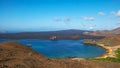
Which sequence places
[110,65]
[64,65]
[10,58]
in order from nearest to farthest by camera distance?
[10,58]
[64,65]
[110,65]

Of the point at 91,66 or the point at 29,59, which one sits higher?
the point at 29,59

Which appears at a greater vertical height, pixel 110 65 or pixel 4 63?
pixel 4 63

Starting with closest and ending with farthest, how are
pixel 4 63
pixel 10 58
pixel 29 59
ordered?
pixel 4 63, pixel 10 58, pixel 29 59

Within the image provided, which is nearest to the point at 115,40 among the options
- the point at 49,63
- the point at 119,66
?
the point at 119,66

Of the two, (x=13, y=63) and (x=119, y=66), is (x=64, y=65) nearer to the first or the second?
(x=13, y=63)

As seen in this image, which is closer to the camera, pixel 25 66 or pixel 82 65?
pixel 25 66

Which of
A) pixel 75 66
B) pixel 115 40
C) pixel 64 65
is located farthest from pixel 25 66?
pixel 115 40

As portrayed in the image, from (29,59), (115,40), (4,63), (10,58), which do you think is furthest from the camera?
(115,40)

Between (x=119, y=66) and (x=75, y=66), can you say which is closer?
(x=75, y=66)

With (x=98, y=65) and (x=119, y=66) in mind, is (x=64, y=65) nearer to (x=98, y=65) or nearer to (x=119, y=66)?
(x=98, y=65)
